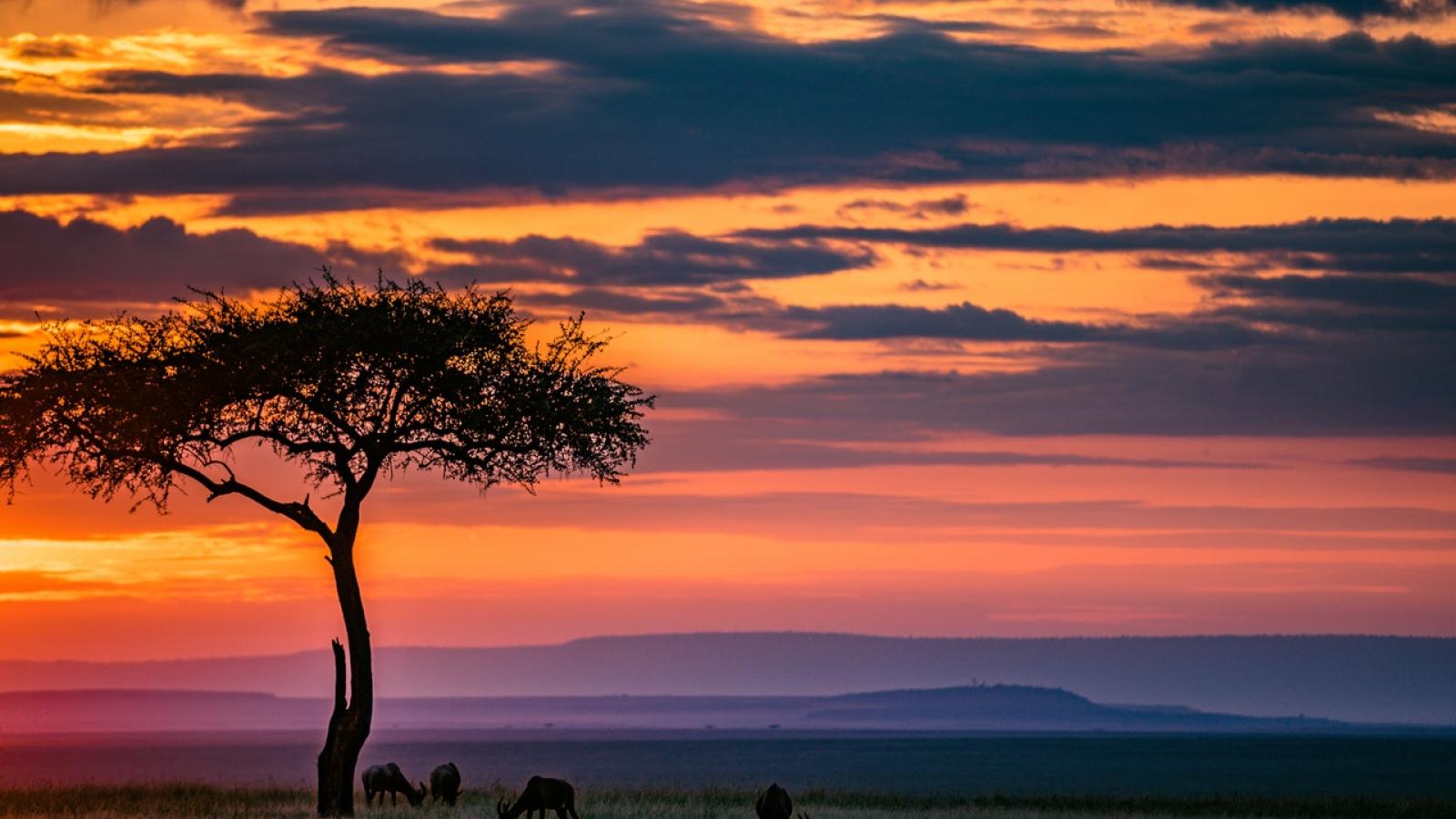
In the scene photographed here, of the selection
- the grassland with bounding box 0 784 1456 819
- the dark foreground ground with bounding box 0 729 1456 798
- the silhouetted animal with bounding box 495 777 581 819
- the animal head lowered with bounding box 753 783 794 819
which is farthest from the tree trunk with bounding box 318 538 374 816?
the dark foreground ground with bounding box 0 729 1456 798

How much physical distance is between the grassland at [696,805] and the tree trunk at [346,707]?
77 cm

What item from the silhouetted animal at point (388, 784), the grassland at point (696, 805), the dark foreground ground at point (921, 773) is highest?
the silhouetted animal at point (388, 784)

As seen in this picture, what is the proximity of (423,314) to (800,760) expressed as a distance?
480ft

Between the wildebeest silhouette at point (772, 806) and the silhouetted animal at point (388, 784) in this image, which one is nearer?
the wildebeest silhouette at point (772, 806)

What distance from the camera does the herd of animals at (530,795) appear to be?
36875 mm

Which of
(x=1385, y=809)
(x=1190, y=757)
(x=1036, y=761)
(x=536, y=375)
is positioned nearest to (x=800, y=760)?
(x=1036, y=761)

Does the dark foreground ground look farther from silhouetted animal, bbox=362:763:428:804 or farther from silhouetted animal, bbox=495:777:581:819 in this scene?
silhouetted animal, bbox=495:777:581:819

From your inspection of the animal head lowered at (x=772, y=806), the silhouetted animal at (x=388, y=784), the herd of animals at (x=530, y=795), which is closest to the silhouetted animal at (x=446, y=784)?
the herd of animals at (x=530, y=795)

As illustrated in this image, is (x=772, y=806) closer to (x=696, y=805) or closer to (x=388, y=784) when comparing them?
(x=696, y=805)

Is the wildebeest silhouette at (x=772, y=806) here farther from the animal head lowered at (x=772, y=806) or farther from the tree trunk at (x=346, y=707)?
the tree trunk at (x=346, y=707)

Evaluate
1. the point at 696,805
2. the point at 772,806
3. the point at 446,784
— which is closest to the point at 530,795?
the point at 772,806

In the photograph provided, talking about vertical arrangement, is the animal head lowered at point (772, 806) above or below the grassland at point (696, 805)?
above

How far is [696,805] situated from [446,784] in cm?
604

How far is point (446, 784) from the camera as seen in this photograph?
4656cm
